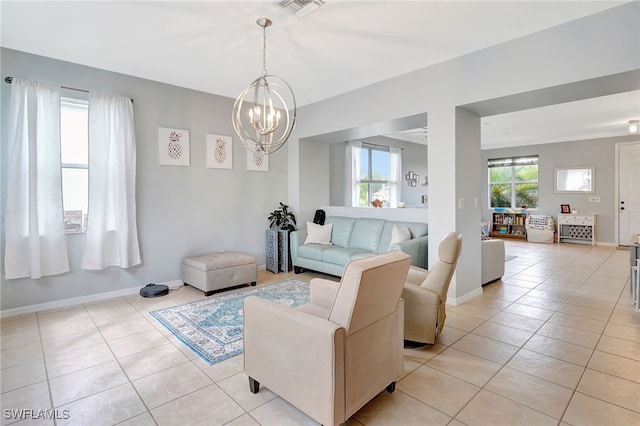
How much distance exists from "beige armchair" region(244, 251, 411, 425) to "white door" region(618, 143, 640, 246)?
8.83m

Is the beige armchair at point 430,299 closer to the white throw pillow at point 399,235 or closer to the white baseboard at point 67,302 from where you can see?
the white throw pillow at point 399,235

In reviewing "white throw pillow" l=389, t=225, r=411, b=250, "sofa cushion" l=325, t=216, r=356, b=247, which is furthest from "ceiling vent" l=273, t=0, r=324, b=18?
"sofa cushion" l=325, t=216, r=356, b=247

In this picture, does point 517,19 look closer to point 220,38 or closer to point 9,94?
point 220,38

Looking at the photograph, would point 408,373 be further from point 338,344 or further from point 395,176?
point 395,176

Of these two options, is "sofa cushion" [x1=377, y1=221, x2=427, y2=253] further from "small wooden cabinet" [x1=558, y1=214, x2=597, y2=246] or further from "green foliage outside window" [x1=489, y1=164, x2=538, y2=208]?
"green foliage outside window" [x1=489, y1=164, x2=538, y2=208]

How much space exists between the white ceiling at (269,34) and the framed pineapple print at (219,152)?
0.85 m

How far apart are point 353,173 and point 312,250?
8.92 feet

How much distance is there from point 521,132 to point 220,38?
7.30 metres

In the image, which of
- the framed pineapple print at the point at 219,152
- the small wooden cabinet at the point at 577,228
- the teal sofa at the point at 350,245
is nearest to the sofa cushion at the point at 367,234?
the teal sofa at the point at 350,245

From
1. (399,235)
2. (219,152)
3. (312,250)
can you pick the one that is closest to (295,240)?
(312,250)

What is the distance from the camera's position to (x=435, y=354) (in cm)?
258

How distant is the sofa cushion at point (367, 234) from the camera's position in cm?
476

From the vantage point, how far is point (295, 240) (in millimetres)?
5188

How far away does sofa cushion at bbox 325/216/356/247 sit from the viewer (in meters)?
5.12
